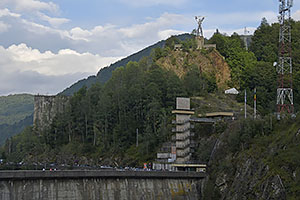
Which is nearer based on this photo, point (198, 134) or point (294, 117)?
point (294, 117)

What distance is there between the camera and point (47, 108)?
462ft

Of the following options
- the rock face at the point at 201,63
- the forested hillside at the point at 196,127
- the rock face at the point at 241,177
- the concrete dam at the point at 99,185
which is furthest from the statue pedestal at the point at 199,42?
the concrete dam at the point at 99,185

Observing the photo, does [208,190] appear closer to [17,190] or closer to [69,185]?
[69,185]

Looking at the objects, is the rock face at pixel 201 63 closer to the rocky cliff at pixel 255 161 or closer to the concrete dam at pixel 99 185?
the rocky cliff at pixel 255 161

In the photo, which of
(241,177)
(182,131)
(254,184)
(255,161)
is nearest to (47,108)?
(182,131)

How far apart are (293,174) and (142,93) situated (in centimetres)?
5445

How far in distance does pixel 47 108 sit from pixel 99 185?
82.8 meters

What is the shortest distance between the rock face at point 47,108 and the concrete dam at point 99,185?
74.5 metres

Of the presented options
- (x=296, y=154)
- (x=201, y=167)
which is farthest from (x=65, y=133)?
(x=296, y=154)

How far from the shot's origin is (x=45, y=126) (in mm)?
137375

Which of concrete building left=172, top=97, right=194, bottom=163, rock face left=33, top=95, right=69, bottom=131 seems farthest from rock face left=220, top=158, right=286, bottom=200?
rock face left=33, top=95, right=69, bottom=131

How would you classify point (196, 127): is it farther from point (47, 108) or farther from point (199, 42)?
point (47, 108)

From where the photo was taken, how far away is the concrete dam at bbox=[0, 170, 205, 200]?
5419 cm

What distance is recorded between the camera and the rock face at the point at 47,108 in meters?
140
